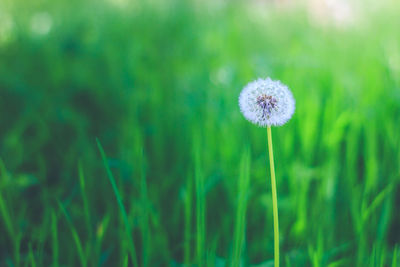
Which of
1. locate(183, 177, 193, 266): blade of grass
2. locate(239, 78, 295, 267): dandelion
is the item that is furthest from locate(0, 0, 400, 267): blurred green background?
locate(239, 78, 295, 267): dandelion

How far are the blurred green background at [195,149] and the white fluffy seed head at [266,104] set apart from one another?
12cm

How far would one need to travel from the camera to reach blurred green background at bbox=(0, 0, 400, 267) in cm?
109

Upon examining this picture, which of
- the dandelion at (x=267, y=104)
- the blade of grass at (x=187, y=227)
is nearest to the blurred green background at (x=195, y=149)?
the blade of grass at (x=187, y=227)

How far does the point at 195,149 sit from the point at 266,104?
9.9 inches

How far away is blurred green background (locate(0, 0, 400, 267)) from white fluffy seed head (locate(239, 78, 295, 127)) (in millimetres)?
118

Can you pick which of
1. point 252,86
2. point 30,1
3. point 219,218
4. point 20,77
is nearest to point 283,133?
point 219,218

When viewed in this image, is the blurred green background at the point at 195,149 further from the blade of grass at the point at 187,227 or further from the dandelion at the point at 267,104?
the dandelion at the point at 267,104

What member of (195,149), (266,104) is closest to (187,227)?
(195,149)

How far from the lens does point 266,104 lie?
857mm

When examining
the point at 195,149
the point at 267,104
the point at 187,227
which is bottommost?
the point at 187,227

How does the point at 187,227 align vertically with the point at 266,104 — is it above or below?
below

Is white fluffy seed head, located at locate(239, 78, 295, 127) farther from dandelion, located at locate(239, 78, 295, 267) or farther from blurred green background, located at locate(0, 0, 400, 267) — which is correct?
blurred green background, located at locate(0, 0, 400, 267)

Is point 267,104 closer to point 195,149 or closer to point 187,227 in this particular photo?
point 195,149

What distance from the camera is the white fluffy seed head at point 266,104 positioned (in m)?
0.83
